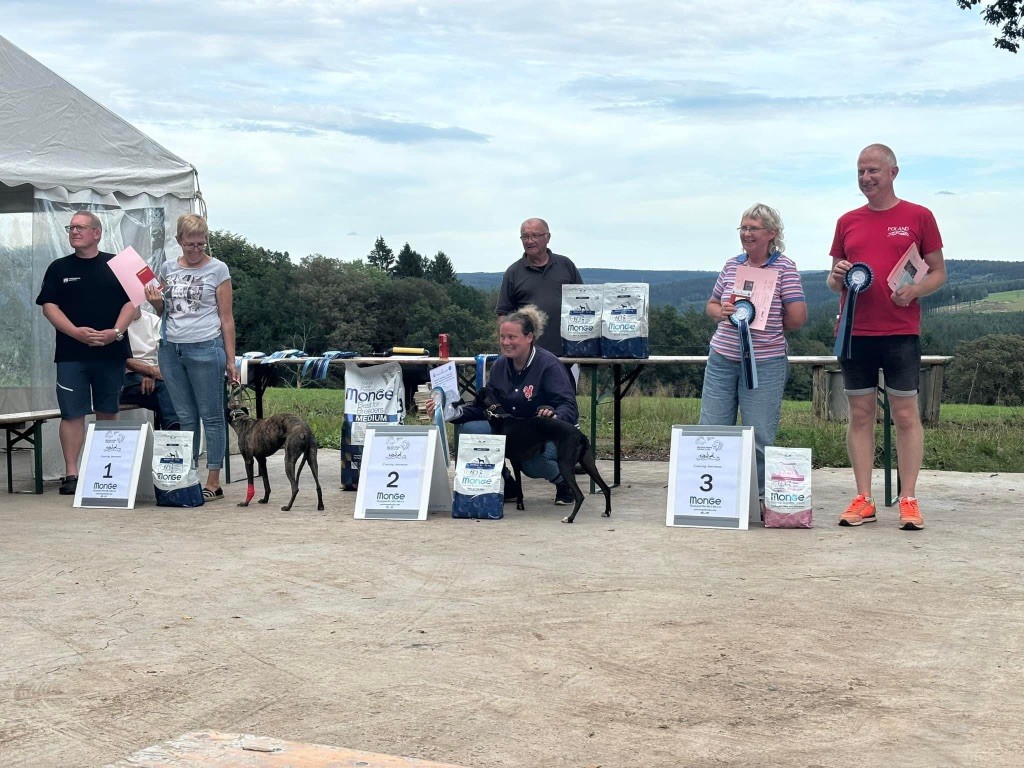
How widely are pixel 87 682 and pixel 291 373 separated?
16.1 feet

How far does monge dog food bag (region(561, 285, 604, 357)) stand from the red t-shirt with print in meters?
1.79

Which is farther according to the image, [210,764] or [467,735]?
[467,735]

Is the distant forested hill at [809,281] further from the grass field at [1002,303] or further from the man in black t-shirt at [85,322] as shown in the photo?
the man in black t-shirt at [85,322]

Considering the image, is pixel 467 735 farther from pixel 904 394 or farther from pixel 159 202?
pixel 159 202

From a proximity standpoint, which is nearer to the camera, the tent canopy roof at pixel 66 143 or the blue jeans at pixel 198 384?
the blue jeans at pixel 198 384

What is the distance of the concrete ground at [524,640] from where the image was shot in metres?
3.30

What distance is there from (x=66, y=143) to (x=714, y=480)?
5.45m

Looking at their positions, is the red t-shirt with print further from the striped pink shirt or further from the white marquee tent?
the white marquee tent

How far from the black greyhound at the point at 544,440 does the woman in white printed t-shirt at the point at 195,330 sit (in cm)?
178

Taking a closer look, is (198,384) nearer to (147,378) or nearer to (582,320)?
(147,378)

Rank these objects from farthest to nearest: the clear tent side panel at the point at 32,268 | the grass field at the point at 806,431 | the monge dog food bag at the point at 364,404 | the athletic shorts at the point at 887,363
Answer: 1. the grass field at the point at 806,431
2. the clear tent side panel at the point at 32,268
3. the monge dog food bag at the point at 364,404
4. the athletic shorts at the point at 887,363

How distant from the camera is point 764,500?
6.67 metres

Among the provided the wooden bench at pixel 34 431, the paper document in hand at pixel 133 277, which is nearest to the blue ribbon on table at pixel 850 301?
the paper document in hand at pixel 133 277

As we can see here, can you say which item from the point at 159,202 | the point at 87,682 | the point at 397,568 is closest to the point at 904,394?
the point at 397,568
